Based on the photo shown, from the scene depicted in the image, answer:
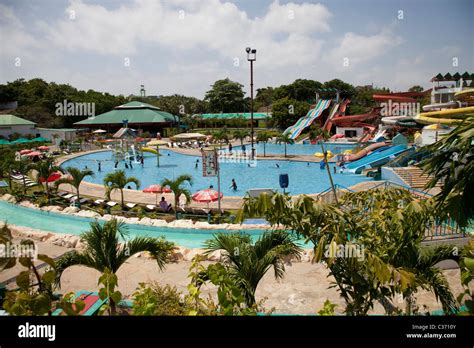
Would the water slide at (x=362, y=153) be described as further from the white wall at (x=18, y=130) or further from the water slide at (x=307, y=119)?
the white wall at (x=18, y=130)

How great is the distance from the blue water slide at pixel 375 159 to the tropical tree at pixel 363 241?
766 inches

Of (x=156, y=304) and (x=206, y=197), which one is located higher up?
(x=206, y=197)

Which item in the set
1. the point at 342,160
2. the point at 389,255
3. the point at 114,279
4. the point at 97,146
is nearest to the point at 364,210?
the point at 389,255

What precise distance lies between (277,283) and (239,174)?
694 inches

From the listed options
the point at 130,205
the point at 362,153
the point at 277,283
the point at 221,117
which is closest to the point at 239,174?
the point at 362,153

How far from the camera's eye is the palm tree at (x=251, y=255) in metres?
4.20

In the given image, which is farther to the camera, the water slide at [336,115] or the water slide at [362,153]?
the water slide at [336,115]

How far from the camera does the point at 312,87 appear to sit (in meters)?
65.1

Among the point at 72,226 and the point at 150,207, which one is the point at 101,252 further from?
the point at 72,226

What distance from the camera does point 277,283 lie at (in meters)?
6.85

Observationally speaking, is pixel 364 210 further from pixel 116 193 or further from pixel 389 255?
pixel 116 193

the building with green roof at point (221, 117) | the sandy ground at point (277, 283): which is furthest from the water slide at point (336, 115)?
the sandy ground at point (277, 283)

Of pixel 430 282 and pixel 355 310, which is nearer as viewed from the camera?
pixel 355 310
